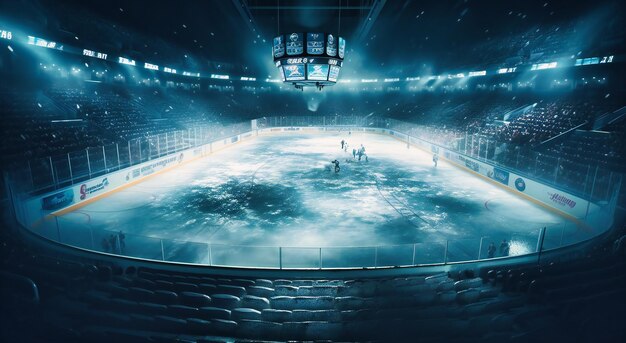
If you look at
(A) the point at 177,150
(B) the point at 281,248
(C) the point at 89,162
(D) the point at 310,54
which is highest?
(D) the point at 310,54

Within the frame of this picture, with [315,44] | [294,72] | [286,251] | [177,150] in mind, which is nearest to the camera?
[286,251]

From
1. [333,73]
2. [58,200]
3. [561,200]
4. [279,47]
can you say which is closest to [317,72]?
[333,73]

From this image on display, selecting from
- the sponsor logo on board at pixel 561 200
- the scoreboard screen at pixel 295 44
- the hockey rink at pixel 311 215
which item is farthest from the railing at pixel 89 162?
the sponsor logo on board at pixel 561 200

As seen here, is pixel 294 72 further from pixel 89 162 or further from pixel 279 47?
pixel 89 162

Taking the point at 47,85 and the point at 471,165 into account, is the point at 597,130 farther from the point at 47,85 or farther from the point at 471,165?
the point at 47,85

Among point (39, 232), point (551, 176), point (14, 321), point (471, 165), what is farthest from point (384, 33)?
point (14, 321)

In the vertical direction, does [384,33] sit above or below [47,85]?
above
